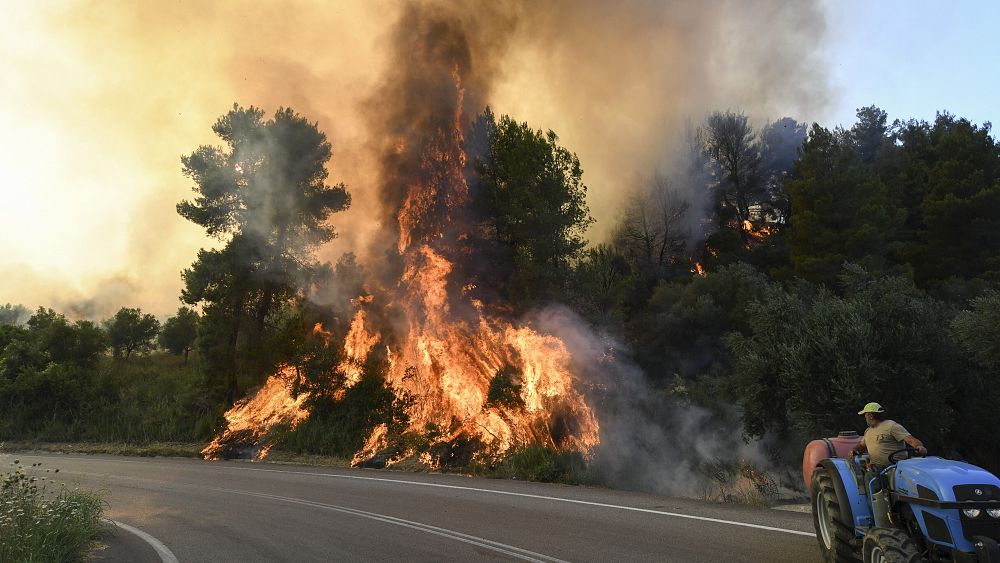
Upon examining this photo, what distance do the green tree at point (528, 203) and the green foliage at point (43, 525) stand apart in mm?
16065

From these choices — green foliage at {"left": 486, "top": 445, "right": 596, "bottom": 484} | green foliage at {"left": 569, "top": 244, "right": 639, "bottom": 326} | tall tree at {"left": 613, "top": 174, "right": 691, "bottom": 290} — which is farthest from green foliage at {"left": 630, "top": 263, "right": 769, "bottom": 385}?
green foliage at {"left": 486, "top": 445, "right": 596, "bottom": 484}

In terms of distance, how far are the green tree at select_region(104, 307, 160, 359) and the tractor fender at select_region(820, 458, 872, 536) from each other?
52.7 meters

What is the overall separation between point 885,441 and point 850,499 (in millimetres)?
707

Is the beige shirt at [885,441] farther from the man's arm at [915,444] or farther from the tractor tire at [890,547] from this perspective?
the tractor tire at [890,547]

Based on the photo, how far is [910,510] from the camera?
536cm

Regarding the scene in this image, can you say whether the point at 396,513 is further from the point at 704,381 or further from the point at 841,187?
the point at 841,187

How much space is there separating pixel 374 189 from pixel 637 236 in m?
19.6

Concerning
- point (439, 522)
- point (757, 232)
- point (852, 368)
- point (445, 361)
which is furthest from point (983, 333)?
point (757, 232)

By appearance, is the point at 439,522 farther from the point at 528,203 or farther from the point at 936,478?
the point at 528,203

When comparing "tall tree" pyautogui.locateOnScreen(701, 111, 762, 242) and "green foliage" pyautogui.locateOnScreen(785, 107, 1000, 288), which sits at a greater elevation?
"tall tree" pyautogui.locateOnScreen(701, 111, 762, 242)

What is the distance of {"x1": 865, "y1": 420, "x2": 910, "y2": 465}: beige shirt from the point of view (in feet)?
19.2

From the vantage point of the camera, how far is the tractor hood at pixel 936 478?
4.82 m

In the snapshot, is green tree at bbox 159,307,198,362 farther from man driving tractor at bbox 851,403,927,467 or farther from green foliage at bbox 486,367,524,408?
man driving tractor at bbox 851,403,927,467

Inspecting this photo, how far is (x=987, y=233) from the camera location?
32.3 m
